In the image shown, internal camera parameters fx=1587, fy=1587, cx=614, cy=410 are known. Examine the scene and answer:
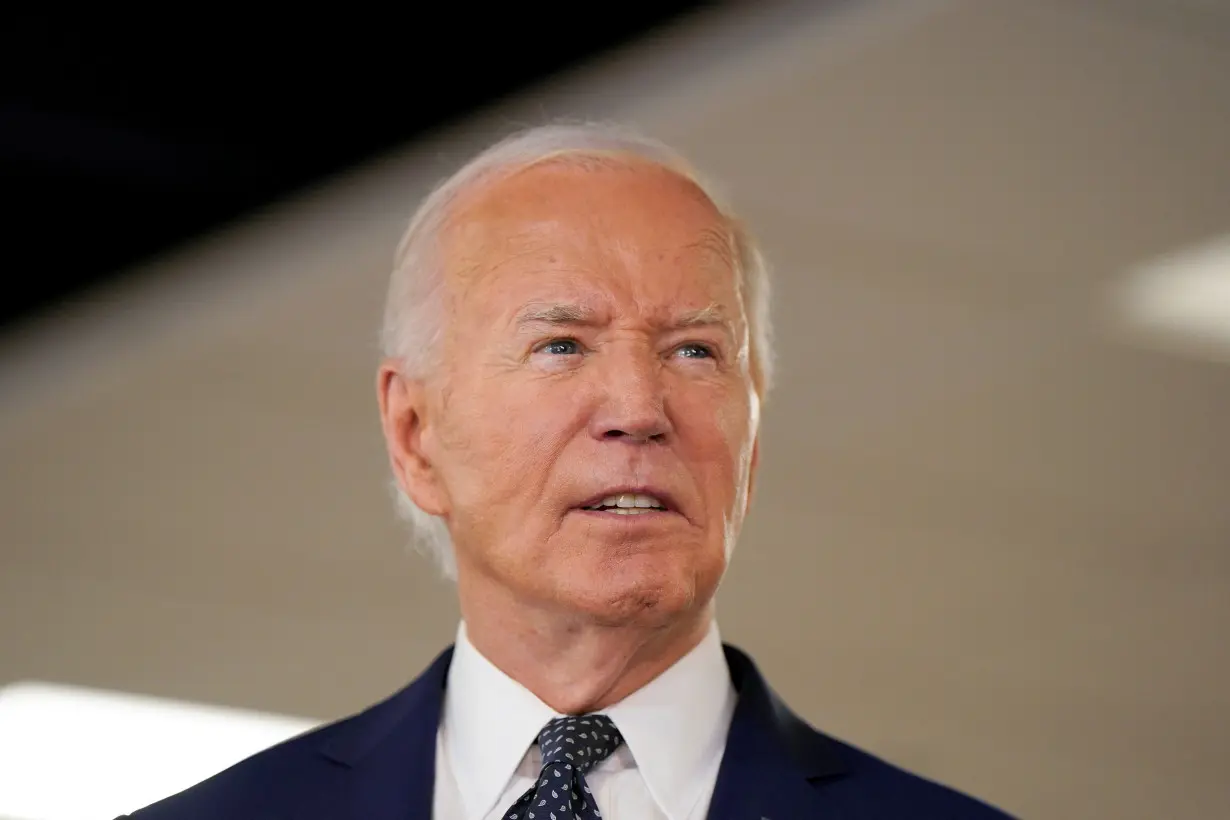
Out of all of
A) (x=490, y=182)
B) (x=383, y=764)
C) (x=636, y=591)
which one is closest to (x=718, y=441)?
(x=636, y=591)

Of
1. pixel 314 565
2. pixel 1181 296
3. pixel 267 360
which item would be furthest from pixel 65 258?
pixel 1181 296

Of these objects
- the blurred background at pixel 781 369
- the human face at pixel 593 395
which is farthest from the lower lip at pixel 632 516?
the blurred background at pixel 781 369

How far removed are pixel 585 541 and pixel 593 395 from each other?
0.53ft

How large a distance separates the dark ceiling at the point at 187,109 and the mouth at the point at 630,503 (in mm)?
1887

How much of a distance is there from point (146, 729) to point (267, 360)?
87cm

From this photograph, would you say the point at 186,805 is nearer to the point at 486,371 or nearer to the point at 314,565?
the point at 486,371

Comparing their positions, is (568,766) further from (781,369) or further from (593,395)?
(781,369)

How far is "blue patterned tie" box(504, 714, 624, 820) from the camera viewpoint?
169cm

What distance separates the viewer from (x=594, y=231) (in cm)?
180

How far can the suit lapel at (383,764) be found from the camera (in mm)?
1762

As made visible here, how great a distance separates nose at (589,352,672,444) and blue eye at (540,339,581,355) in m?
0.05

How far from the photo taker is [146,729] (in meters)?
2.91

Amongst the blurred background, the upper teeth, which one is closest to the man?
the upper teeth

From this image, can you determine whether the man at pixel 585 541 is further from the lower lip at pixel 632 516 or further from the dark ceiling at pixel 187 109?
the dark ceiling at pixel 187 109
